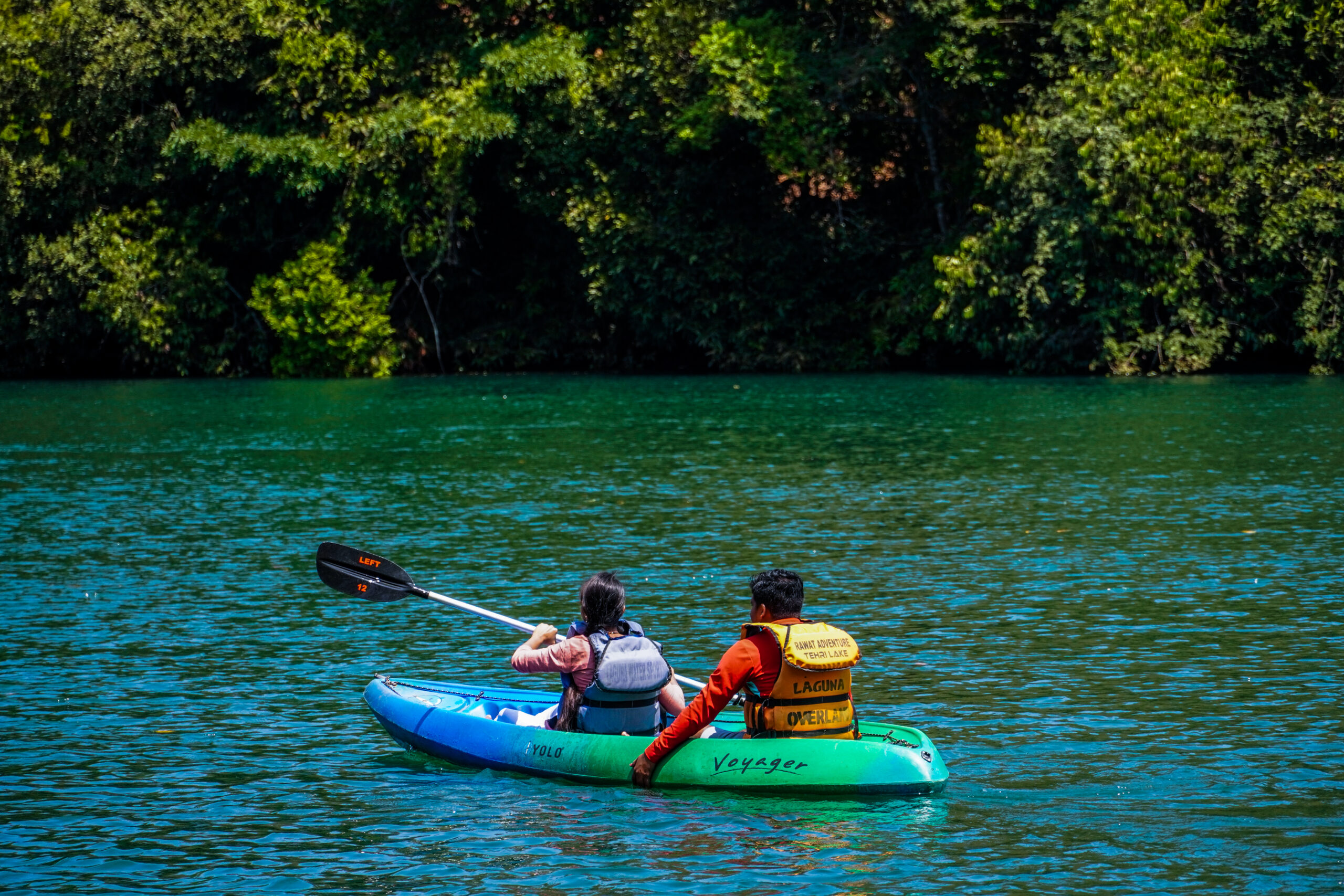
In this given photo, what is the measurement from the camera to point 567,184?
52.0 meters

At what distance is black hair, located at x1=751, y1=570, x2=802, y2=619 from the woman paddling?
0.85m

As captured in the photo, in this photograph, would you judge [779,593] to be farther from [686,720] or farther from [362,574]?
[362,574]

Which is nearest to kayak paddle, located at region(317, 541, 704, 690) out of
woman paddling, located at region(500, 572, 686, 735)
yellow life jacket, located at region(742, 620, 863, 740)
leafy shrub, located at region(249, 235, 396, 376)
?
woman paddling, located at region(500, 572, 686, 735)

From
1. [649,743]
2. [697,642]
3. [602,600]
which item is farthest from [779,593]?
[697,642]

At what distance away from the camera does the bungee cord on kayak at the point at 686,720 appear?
9922mm

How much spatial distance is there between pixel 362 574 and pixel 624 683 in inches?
146

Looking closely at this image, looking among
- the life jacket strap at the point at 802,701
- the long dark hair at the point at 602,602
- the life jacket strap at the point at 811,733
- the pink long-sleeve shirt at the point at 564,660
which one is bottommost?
the life jacket strap at the point at 811,733

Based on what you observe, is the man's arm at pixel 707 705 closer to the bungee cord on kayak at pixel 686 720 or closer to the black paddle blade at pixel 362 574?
the bungee cord on kayak at pixel 686 720

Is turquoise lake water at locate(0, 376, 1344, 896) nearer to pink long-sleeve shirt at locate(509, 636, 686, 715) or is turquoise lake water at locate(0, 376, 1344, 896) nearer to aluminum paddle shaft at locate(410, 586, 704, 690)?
pink long-sleeve shirt at locate(509, 636, 686, 715)

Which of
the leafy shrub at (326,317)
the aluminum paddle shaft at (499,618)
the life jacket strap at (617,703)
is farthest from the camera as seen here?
the leafy shrub at (326,317)

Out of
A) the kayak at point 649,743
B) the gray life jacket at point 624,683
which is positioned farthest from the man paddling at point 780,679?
the gray life jacket at point 624,683

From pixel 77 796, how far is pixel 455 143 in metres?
41.0

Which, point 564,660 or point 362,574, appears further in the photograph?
point 362,574

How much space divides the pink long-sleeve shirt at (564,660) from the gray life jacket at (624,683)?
0.14 ft
